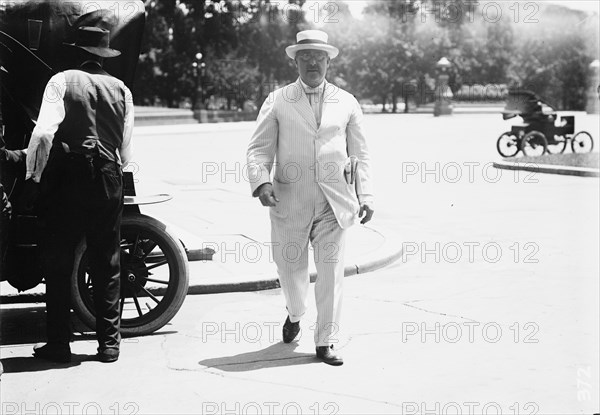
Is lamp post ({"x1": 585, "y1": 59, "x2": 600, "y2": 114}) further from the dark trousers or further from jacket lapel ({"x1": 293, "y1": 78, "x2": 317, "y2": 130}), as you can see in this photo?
the dark trousers

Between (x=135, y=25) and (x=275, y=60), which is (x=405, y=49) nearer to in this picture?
(x=275, y=60)

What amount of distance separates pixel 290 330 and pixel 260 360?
1.50 feet

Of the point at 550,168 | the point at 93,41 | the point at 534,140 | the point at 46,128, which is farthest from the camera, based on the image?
the point at 534,140

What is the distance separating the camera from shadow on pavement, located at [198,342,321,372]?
→ 19.0ft

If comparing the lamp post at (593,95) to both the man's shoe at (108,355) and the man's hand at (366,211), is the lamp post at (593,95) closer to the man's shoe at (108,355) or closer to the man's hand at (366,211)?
the man's hand at (366,211)

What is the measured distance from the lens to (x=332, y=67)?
278 ft

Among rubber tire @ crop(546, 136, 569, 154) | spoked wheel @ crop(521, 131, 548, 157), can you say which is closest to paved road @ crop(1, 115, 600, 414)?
spoked wheel @ crop(521, 131, 548, 157)

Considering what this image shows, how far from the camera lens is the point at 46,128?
5.70 meters

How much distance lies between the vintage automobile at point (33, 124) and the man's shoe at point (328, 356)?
3.53ft

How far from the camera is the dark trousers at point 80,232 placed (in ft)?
19.3

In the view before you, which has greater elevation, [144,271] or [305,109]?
[305,109]

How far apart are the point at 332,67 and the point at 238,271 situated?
77.0 meters
